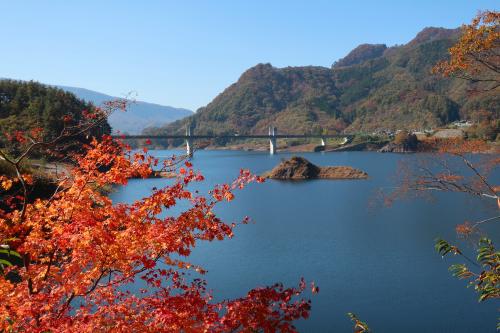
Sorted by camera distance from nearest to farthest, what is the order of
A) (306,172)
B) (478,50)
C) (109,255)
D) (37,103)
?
1. (109,255)
2. (478,50)
3. (37,103)
4. (306,172)

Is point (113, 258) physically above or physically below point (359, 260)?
above

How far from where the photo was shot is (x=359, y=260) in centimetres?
2366

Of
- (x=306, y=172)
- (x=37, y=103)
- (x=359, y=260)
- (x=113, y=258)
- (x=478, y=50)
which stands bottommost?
(x=359, y=260)

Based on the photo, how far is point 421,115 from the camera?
161 metres

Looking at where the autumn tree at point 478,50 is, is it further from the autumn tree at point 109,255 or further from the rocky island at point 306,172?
the rocky island at point 306,172

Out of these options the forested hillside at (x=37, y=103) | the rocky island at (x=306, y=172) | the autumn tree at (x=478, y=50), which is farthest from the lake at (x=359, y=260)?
the forested hillside at (x=37, y=103)

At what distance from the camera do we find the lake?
1667 cm

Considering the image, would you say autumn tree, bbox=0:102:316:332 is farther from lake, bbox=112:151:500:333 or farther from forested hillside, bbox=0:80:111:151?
forested hillside, bbox=0:80:111:151

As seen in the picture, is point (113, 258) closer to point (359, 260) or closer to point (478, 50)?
point (478, 50)

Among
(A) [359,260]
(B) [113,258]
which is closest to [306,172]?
(A) [359,260]

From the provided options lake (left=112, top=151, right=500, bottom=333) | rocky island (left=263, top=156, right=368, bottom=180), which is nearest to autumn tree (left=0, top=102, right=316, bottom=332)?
lake (left=112, top=151, right=500, bottom=333)

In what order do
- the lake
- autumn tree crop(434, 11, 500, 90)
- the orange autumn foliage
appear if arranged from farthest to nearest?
the lake, autumn tree crop(434, 11, 500, 90), the orange autumn foliage

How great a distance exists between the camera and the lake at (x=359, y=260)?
54.7 feet

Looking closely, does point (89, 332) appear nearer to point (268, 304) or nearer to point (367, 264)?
point (268, 304)
